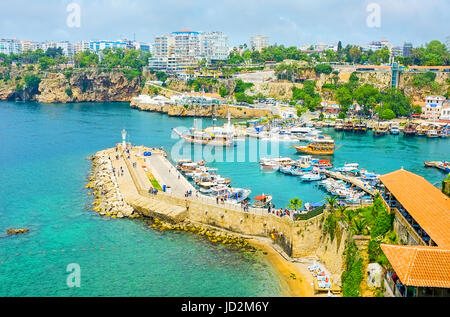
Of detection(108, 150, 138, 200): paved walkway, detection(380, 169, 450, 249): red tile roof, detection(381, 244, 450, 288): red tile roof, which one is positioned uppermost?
detection(380, 169, 450, 249): red tile roof

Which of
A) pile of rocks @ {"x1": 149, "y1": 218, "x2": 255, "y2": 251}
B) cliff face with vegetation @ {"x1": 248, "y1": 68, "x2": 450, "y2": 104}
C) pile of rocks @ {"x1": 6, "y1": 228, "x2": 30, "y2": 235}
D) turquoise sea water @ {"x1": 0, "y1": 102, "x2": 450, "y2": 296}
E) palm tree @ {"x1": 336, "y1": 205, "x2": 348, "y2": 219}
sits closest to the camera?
turquoise sea water @ {"x1": 0, "y1": 102, "x2": 450, "y2": 296}

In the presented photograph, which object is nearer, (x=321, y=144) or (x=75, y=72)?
(x=321, y=144)

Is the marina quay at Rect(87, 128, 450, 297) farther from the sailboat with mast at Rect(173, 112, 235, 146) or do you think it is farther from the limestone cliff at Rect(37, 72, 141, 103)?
the limestone cliff at Rect(37, 72, 141, 103)

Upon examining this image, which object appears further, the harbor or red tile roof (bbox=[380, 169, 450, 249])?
the harbor

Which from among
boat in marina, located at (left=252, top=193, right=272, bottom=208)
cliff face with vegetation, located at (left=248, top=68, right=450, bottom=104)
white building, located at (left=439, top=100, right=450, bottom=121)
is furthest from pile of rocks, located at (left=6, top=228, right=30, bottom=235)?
cliff face with vegetation, located at (left=248, top=68, right=450, bottom=104)

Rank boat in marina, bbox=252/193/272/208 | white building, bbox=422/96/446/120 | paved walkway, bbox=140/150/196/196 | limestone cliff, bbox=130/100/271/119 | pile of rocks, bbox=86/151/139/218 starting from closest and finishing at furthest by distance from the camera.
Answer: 1. pile of rocks, bbox=86/151/139/218
2. boat in marina, bbox=252/193/272/208
3. paved walkway, bbox=140/150/196/196
4. white building, bbox=422/96/446/120
5. limestone cliff, bbox=130/100/271/119
